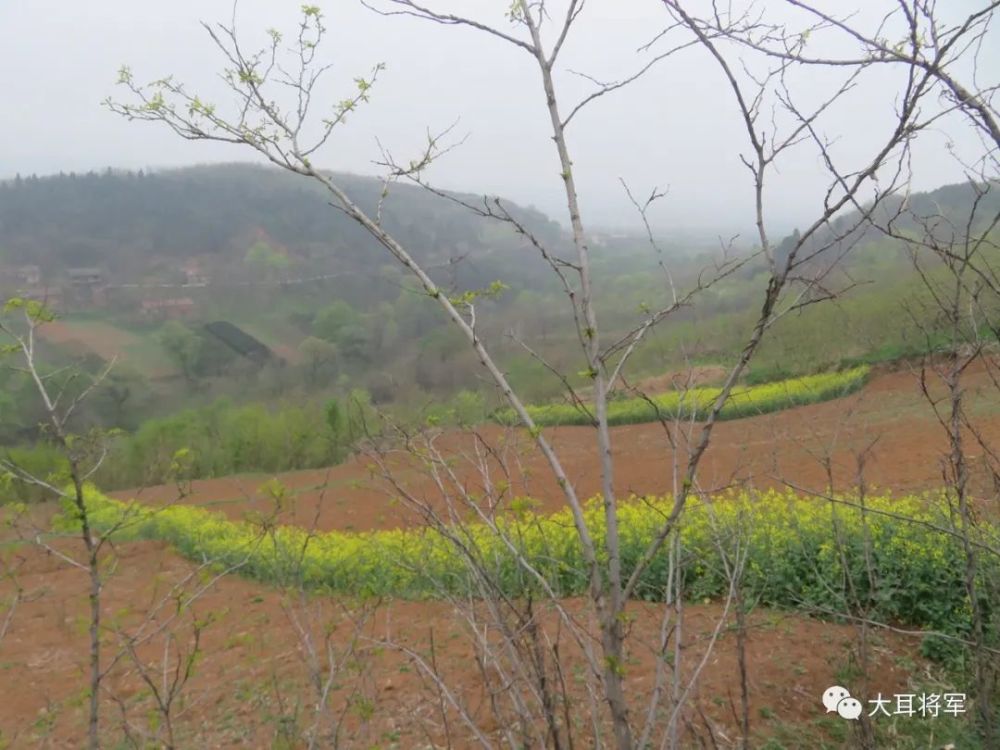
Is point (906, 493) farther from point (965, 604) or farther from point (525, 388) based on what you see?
point (525, 388)

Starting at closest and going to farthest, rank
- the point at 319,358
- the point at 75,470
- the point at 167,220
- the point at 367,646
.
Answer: the point at 75,470 → the point at 367,646 → the point at 319,358 → the point at 167,220

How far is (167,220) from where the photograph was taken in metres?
17.5

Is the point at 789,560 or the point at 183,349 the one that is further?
the point at 183,349

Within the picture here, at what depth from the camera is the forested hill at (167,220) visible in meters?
15.7

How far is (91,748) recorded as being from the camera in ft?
5.59

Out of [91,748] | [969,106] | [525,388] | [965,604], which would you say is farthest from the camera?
[525,388]

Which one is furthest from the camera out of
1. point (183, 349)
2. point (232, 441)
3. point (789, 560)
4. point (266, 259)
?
point (266, 259)

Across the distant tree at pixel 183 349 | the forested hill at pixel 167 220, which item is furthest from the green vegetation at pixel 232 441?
the forested hill at pixel 167 220

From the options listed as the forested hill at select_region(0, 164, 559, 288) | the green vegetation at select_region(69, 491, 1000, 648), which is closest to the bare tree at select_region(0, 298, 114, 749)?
the green vegetation at select_region(69, 491, 1000, 648)

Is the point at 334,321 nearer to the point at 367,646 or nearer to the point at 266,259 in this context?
the point at 266,259

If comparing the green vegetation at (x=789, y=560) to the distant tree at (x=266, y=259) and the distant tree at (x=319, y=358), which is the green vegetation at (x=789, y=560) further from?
the distant tree at (x=266, y=259)

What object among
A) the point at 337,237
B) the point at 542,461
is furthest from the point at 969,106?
the point at 337,237

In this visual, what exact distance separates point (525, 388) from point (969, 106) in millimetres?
9804

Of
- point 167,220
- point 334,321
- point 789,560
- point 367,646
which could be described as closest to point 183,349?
point 334,321
